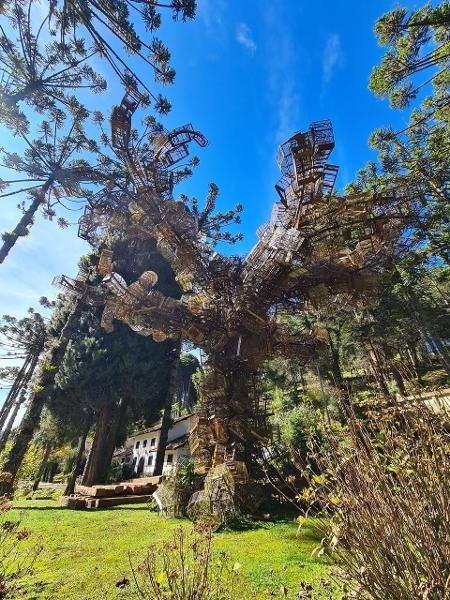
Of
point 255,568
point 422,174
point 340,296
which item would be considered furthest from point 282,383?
point 255,568

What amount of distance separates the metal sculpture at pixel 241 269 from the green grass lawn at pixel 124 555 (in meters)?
2.16

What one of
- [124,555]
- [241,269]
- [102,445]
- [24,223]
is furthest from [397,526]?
[102,445]

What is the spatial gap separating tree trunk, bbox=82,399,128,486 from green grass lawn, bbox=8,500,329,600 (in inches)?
398

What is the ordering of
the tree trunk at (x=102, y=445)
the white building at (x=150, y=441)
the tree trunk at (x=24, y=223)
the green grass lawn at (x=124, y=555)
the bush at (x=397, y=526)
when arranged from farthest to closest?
1. the white building at (x=150, y=441)
2. the tree trunk at (x=102, y=445)
3. the tree trunk at (x=24, y=223)
4. the green grass lawn at (x=124, y=555)
5. the bush at (x=397, y=526)

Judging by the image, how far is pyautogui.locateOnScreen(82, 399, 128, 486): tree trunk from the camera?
1752 cm

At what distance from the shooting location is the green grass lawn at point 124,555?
3.72 metres

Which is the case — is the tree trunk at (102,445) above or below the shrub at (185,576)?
above

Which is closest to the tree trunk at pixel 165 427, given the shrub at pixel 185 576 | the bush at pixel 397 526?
the shrub at pixel 185 576

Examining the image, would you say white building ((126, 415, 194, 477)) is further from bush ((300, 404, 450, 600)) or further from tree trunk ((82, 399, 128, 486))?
bush ((300, 404, 450, 600))

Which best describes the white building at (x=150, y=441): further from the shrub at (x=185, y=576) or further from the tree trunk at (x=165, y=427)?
the shrub at (x=185, y=576)

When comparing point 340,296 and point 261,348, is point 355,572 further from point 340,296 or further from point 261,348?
point 340,296

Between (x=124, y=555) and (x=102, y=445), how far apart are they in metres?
15.0

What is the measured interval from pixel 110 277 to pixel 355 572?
9189mm

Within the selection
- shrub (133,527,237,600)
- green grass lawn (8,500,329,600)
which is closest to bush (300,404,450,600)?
shrub (133,527,237,600)
